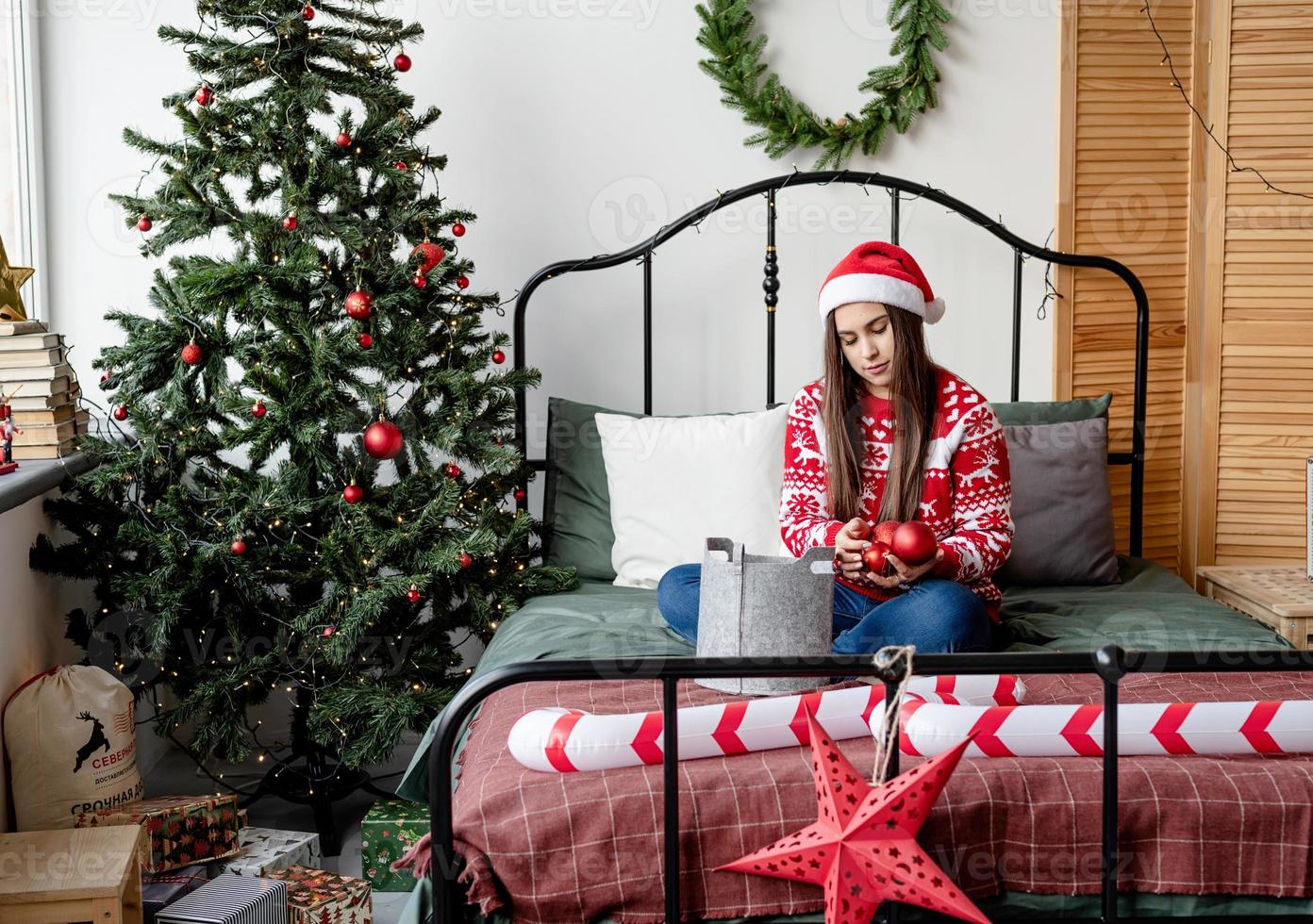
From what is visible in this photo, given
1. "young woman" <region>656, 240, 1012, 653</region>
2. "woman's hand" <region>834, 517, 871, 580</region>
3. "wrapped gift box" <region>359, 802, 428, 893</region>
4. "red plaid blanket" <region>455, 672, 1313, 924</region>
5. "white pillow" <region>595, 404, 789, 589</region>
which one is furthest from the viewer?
"white pillow" <region>595, 404, 789, 589</region>

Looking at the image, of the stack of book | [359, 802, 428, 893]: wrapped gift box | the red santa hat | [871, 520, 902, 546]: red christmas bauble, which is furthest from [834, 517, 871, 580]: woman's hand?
the stack of book

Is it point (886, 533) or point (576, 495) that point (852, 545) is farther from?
point (576, 495)

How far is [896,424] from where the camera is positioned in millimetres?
1940

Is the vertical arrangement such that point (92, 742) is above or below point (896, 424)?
below

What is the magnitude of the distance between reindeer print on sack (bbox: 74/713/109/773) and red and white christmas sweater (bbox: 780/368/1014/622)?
1182 millimetres

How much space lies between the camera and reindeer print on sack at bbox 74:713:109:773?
75.4 inches

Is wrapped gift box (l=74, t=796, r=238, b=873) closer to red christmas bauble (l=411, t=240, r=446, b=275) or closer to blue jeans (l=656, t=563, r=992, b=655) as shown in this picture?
blue jeans (l=656, t=563, r=992, b=655)

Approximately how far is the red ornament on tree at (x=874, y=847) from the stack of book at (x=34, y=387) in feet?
5.43

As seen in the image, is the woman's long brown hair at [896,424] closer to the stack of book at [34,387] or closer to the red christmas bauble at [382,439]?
the red christmas bauble at [382,439]

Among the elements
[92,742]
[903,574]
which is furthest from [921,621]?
[92,742]

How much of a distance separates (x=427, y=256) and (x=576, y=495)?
0.63 m

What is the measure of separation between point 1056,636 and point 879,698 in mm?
688

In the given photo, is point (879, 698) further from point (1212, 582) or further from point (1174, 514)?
point (1174, 514)

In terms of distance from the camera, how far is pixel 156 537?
208 centimetres
